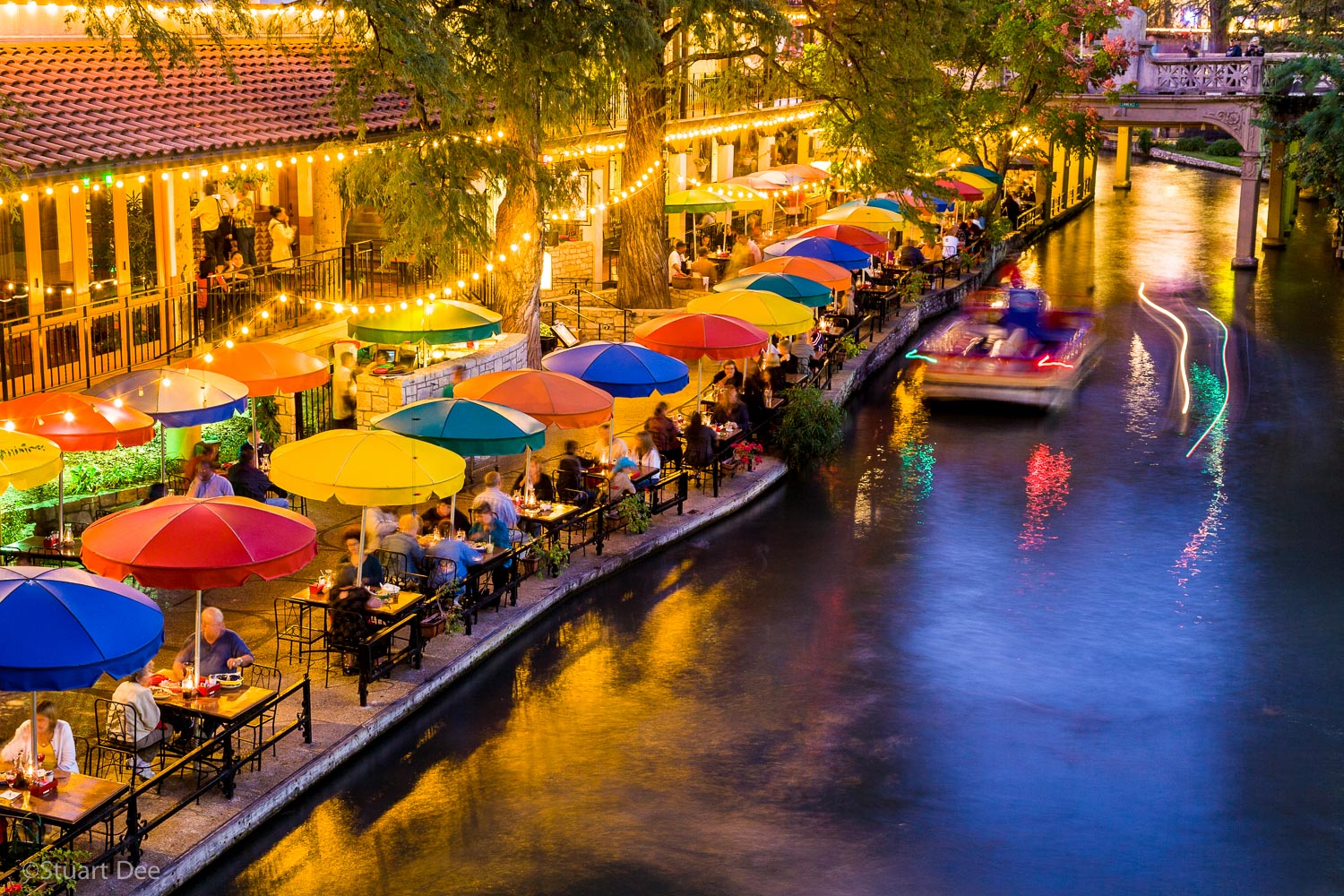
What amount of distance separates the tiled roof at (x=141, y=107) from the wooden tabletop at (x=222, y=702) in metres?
7.25

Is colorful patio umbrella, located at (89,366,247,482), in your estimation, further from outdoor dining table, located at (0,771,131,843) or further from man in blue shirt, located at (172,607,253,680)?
outdoor dining table, located at (0,771,131,843)

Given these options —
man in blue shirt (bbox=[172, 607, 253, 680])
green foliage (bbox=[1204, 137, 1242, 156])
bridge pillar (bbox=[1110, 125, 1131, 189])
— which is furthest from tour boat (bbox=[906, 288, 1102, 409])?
green foliage (bbox=[1204, 137, 1242, 156])

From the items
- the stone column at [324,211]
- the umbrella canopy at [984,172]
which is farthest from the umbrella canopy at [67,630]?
the umbrella canopy at [984,172]

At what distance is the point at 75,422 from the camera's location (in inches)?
628

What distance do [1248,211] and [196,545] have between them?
38593 mm

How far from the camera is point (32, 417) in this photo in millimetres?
15906

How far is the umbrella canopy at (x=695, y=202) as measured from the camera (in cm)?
3488

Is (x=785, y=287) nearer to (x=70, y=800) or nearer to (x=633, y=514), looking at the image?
(x=633, y=514)

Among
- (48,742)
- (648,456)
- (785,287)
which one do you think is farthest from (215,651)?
(785,287)

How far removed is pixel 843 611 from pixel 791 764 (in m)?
4.22

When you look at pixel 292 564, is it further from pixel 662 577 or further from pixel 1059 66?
pixel 1059 66

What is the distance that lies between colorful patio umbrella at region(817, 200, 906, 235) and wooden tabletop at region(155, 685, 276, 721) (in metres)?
26.1

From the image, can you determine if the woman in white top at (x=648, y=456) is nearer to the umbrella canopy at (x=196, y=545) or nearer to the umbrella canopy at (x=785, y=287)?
the umbrella canopy at (x=785, y=287)

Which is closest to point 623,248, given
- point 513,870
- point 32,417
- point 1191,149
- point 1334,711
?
point 32,417
